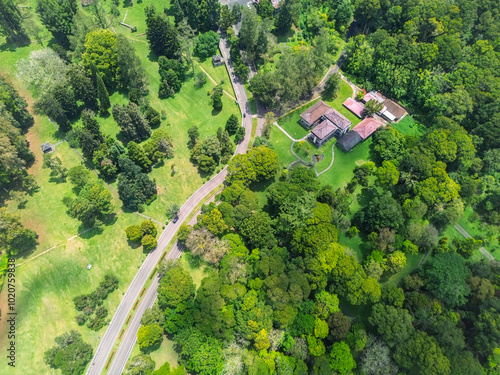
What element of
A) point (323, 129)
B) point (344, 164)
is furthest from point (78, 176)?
point (344, 164)

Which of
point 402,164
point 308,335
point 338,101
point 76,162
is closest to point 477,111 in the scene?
point 402,164

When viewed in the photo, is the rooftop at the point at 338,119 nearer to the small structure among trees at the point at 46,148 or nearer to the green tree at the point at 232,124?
the green tree at the point at 232,124

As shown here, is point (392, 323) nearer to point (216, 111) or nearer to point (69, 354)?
point (69, 354)

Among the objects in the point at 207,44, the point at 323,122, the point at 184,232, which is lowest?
the point at 184,232

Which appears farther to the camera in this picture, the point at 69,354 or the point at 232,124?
the point at 232,124

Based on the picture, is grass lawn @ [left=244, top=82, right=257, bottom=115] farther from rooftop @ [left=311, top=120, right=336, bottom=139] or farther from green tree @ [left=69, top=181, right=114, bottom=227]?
green tree @ [left=69, top=181, right=114, bottom=227]

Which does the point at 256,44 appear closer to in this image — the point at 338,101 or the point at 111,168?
the point at 338,101
